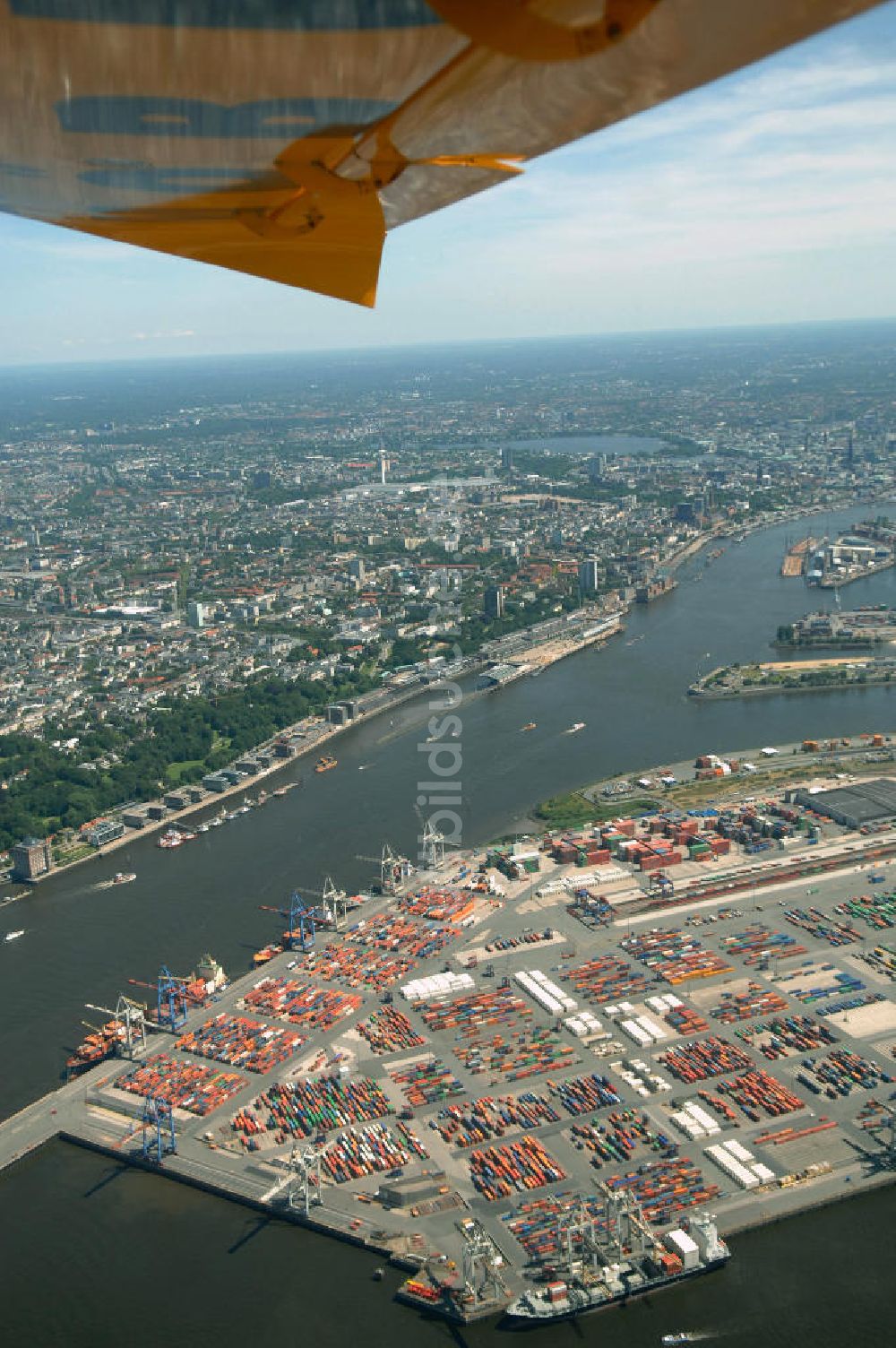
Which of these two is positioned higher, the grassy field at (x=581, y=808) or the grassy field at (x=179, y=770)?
the grassy field at (x=581, y=808)

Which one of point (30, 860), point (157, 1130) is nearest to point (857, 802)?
point (157, 1130)

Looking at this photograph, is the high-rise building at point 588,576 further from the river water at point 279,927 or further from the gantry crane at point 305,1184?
the gantry crane at point 305,1184

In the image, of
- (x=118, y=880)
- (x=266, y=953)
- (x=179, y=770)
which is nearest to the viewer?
(x=266, y=953)

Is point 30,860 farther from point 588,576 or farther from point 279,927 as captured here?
point 588,576

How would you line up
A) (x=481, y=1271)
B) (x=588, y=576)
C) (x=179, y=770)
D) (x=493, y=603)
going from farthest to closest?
(x=588, y=576) → (x=493, y=603) → (x=179, y=770) → (x=481, y=1271)

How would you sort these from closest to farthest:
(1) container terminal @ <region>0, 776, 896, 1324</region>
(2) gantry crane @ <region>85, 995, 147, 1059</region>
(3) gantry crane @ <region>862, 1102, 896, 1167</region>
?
(1) container terminal @ <region>0, 776, 896, 1324</region> < (3) gantry crane @ <region>862, 1102, 896, 1167</region> < (2) gantry crane @ <region>85, 995, 147, 1059</region>

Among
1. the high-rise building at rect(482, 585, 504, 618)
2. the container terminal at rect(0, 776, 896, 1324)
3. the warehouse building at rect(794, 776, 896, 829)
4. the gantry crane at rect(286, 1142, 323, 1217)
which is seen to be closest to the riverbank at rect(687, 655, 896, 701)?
the warehouse building at rect(794, 776, 896, 829)

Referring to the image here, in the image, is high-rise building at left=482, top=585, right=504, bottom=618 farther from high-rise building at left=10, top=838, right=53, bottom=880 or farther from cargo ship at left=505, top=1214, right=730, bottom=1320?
cargo ship at left=505, top=1214, right=730, bottom=1320

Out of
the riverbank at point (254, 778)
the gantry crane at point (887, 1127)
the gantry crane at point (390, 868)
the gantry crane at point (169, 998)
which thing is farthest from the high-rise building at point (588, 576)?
the gantry crane at point (887, 1127)
